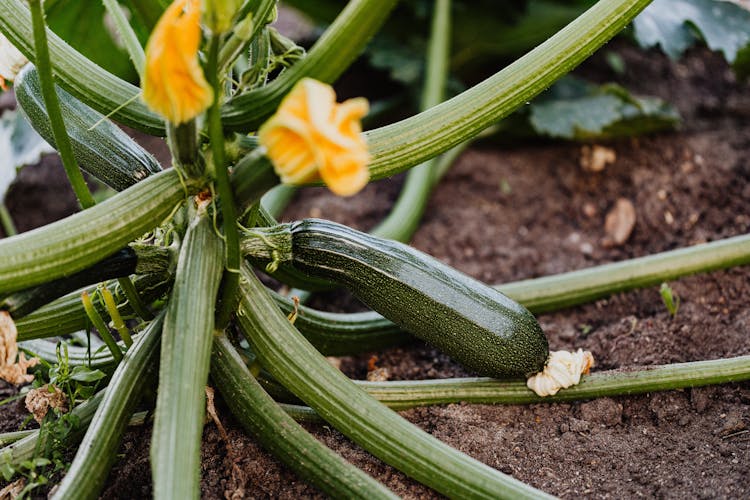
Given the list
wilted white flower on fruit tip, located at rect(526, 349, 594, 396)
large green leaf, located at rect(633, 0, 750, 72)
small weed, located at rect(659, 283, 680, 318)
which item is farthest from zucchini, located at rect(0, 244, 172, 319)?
large green leaf, located at rect(633, 0, 750, 72)

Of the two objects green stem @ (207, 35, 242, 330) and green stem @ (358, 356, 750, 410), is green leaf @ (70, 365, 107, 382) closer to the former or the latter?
green stem @ (207, 35, 242, 330)

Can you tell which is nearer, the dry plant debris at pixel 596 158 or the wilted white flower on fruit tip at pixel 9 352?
the wilted white flower on fruit tip at pixel 9 352

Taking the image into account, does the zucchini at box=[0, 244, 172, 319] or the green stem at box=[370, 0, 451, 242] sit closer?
the zucchini at box=[0, 244, 172, 319]

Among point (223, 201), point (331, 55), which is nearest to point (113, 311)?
point (223, 201)

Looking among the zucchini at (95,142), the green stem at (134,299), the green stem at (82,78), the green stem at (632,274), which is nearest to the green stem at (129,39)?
the green stem at (82,78)

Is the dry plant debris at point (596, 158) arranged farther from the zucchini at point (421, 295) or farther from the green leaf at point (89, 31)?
the green leaf at point (89, 31)

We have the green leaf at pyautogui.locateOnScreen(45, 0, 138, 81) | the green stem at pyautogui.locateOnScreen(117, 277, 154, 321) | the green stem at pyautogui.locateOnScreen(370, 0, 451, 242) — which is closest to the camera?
the green stem at pyautogui.locateOnScreen(117, 277, 154, 321)
